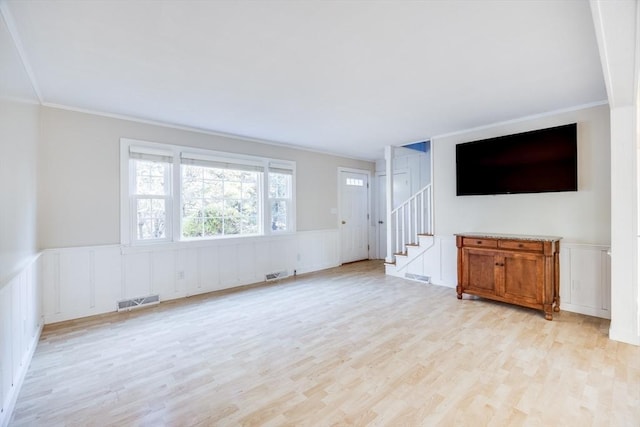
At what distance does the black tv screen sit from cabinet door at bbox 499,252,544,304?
871 millimetres

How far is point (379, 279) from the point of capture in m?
5.02

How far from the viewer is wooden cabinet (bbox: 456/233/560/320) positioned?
127 inches

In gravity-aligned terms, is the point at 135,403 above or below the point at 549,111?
below

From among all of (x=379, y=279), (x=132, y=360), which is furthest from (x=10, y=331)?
(x=379, y=279)

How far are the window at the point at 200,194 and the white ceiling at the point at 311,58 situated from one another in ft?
2.05

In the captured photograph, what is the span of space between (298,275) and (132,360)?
3208mm

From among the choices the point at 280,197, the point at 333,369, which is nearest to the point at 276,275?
the point at 280,197

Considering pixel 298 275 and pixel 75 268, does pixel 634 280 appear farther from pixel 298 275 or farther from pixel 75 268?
pixel 75 268

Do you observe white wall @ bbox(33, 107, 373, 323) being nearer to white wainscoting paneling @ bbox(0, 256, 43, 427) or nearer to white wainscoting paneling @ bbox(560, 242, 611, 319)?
white wainscoting paneling @ bbox(0, 256, 43, 427)

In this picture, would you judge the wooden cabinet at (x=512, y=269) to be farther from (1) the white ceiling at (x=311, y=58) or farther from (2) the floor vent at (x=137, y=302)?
(2) the floor vent at (x=137, y=302)

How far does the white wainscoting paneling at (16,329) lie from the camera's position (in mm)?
1704

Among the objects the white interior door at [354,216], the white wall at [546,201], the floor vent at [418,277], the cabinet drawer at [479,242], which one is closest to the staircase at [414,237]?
the floor vent at [418,277]

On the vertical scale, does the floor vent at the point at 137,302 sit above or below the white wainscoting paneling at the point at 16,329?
below

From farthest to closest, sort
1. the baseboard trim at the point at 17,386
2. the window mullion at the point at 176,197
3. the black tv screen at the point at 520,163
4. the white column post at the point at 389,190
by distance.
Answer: the white column post at the point at 389,190
the window mullion at the point at 176,197
the black tv screen at the point at 520,163
the baseboard trim at the point at 17,386
